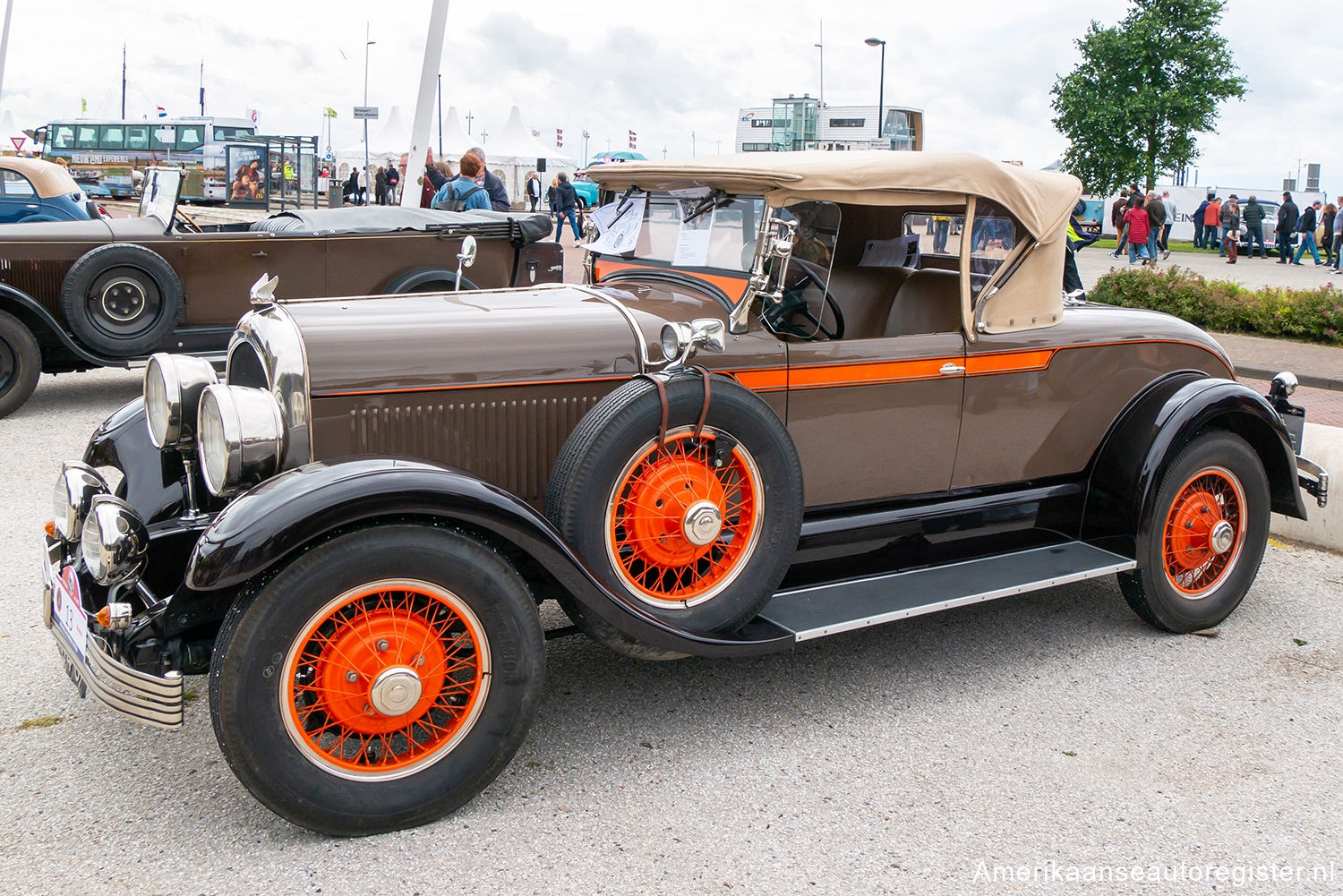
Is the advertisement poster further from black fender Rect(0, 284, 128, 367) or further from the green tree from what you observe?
the green tree

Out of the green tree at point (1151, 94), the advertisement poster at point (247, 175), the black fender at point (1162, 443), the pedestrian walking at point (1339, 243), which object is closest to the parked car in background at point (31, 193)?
the advertisement poster at point (247, 175)

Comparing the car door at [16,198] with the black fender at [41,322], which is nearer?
the black fender at [41,322]

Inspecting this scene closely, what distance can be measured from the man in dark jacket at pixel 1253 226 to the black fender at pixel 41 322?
2425 cm

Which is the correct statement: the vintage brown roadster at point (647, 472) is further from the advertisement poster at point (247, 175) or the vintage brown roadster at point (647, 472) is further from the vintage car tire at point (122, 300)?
the advertisement poster at point (247, 175)

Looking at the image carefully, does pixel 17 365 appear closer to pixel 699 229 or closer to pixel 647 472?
pixel 699 229

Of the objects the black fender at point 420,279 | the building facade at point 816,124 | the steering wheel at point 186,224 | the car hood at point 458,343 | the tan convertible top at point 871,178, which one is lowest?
the car hood at point 458,343

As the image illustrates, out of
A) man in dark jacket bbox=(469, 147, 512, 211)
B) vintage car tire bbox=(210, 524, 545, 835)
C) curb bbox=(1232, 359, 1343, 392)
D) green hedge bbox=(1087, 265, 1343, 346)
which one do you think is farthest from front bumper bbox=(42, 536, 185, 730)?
green hedge bbox=(1087, 265, 1343, 346)

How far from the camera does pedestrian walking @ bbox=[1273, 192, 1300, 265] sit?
23406 mm

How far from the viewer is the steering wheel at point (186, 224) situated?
27.7 ft

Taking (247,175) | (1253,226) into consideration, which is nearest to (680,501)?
(247,175)

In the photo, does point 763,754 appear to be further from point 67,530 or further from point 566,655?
point 67,530

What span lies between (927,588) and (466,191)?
25.5 feet

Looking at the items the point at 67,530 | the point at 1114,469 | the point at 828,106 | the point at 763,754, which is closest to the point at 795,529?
the point at 763,754

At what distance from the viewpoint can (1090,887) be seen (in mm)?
2674
